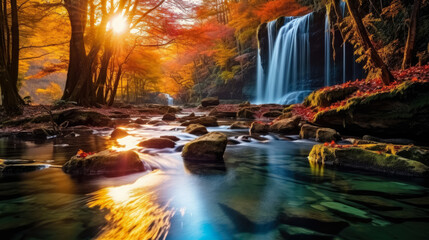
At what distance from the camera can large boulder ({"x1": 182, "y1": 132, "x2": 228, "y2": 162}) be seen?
4.28 meters

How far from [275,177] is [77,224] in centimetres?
245

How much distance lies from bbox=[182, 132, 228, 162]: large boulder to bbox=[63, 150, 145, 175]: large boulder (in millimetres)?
1087

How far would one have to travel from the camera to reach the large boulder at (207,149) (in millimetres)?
4277

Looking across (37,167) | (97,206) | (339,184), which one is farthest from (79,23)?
(339,184)

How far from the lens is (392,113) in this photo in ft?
17.7

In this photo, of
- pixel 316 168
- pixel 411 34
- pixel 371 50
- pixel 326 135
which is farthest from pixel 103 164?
pixel 411 34

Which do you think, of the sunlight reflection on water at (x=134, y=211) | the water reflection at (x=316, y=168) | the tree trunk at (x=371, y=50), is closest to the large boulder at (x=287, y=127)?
the tree trunk at (x=371, y=50)

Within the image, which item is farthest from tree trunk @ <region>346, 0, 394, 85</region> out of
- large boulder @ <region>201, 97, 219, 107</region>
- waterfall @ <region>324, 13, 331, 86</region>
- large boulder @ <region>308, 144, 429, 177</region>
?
large boulder @ <region>201, 97, 219, 107</region>

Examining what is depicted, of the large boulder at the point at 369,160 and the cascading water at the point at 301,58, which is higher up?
the cascading water at the point at 301,58

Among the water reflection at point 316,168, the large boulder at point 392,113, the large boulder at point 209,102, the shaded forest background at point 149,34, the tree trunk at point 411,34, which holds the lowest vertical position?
the water reflection at point 316,168

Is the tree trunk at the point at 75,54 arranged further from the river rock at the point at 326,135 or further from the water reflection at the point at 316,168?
the water reflection at the point at 316,168

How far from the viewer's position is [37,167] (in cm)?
354

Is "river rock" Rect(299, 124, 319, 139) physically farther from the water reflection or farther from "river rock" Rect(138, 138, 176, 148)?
"river rock" Rect(138, 138, 176, 148)

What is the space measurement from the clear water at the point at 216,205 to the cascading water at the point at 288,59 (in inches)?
730
